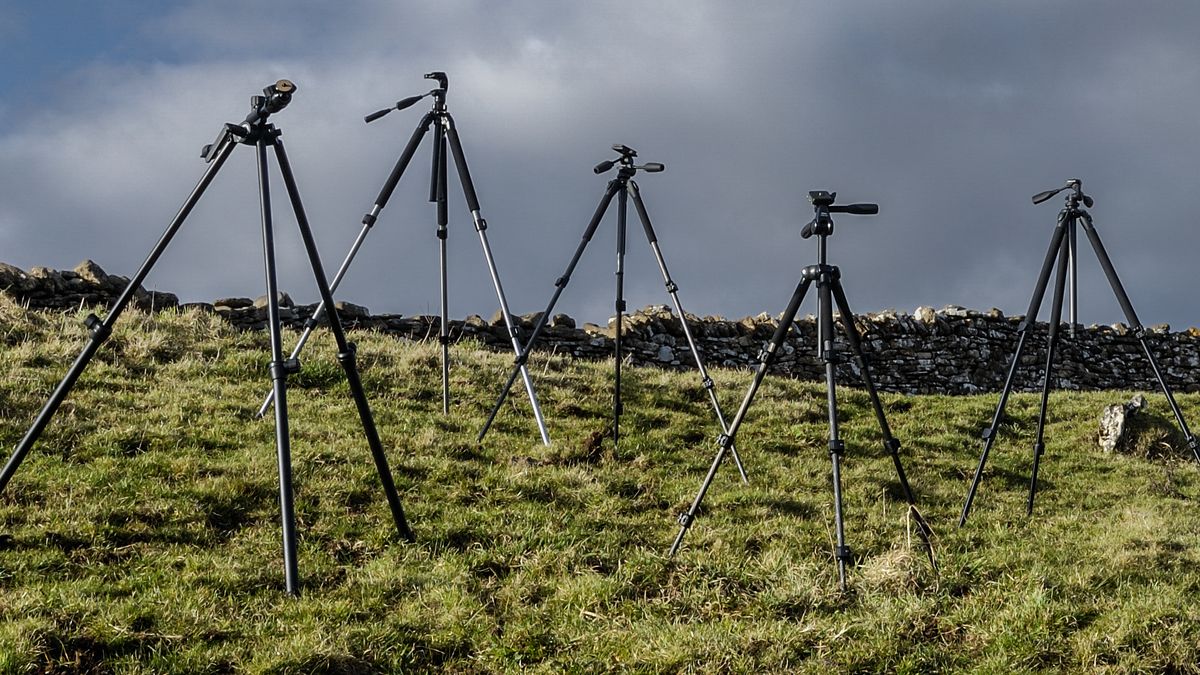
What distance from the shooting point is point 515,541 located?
7.36 m

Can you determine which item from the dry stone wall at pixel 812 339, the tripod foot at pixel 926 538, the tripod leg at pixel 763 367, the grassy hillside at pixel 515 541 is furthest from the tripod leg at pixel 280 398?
the dry stone wall at pixel 812 339

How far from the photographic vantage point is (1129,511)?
9.90 metres

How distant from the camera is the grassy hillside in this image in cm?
582

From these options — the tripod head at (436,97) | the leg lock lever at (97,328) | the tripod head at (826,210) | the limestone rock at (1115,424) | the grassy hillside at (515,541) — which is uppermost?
the tripod head at (436,97)

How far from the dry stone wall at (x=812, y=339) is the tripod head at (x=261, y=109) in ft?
25.2

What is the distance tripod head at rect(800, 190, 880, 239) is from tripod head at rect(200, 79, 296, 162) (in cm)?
342

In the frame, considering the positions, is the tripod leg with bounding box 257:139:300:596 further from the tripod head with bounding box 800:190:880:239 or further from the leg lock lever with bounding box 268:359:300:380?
the tripod head with bounding box 800:190:880:239

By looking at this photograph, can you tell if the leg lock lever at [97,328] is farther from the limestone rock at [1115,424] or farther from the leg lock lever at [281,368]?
the limestone rock at [1115,424]

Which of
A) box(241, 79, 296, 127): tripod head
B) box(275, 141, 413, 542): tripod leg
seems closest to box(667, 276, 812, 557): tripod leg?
box(275, 141, 413, 542): tripod leg

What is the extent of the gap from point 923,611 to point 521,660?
2.53 meters

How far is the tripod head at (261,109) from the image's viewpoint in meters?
6.30

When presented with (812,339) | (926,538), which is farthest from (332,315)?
(812,339)

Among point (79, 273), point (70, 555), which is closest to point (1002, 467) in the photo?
point (70, 555)

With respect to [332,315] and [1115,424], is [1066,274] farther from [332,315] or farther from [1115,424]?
[332,315]
